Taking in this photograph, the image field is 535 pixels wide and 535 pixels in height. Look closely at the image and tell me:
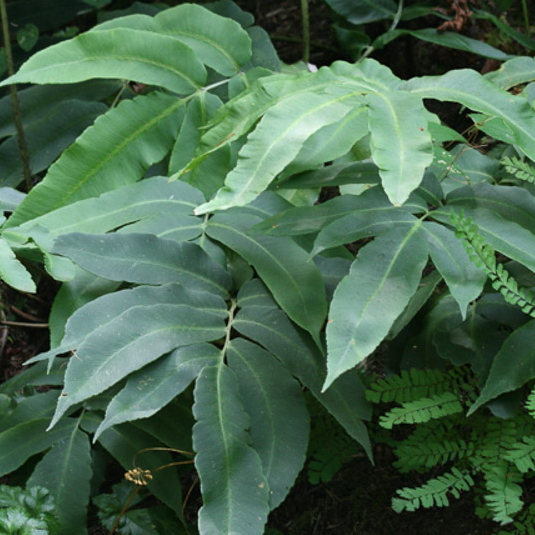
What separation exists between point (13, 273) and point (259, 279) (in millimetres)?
482

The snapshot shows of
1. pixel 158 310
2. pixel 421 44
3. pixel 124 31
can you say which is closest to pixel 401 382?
pixel 158 310

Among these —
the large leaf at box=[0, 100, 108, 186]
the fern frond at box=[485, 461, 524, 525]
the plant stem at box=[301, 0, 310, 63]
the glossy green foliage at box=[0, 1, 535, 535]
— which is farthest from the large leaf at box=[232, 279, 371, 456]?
the plant stem at box=[301, 0, 310, 63]

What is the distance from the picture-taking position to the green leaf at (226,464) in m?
1.13

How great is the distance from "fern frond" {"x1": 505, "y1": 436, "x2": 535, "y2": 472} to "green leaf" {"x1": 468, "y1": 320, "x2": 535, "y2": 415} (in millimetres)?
100

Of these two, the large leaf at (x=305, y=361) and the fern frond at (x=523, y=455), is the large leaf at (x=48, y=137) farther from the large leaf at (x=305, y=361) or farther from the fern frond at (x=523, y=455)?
the fern frond at (x=523, y=455)

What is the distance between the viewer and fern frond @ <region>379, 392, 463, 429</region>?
1305 mm

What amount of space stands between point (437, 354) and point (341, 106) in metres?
0.55

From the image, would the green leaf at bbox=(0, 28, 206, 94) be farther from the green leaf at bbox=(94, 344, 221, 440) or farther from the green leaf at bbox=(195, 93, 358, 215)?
the green leaf at bbox=(94, 344, 221, 440)

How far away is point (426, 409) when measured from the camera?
4.35ft

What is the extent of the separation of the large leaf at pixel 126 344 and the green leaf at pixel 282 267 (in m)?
0.16

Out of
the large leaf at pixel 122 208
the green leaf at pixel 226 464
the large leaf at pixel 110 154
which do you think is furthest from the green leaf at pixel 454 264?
the large leaf at pixel 110 154

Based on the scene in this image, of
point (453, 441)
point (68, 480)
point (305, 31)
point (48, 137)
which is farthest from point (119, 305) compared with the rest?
point (305, 31)

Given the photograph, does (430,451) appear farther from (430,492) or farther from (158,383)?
(158,383)

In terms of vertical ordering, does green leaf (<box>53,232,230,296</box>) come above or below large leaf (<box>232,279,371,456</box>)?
above
